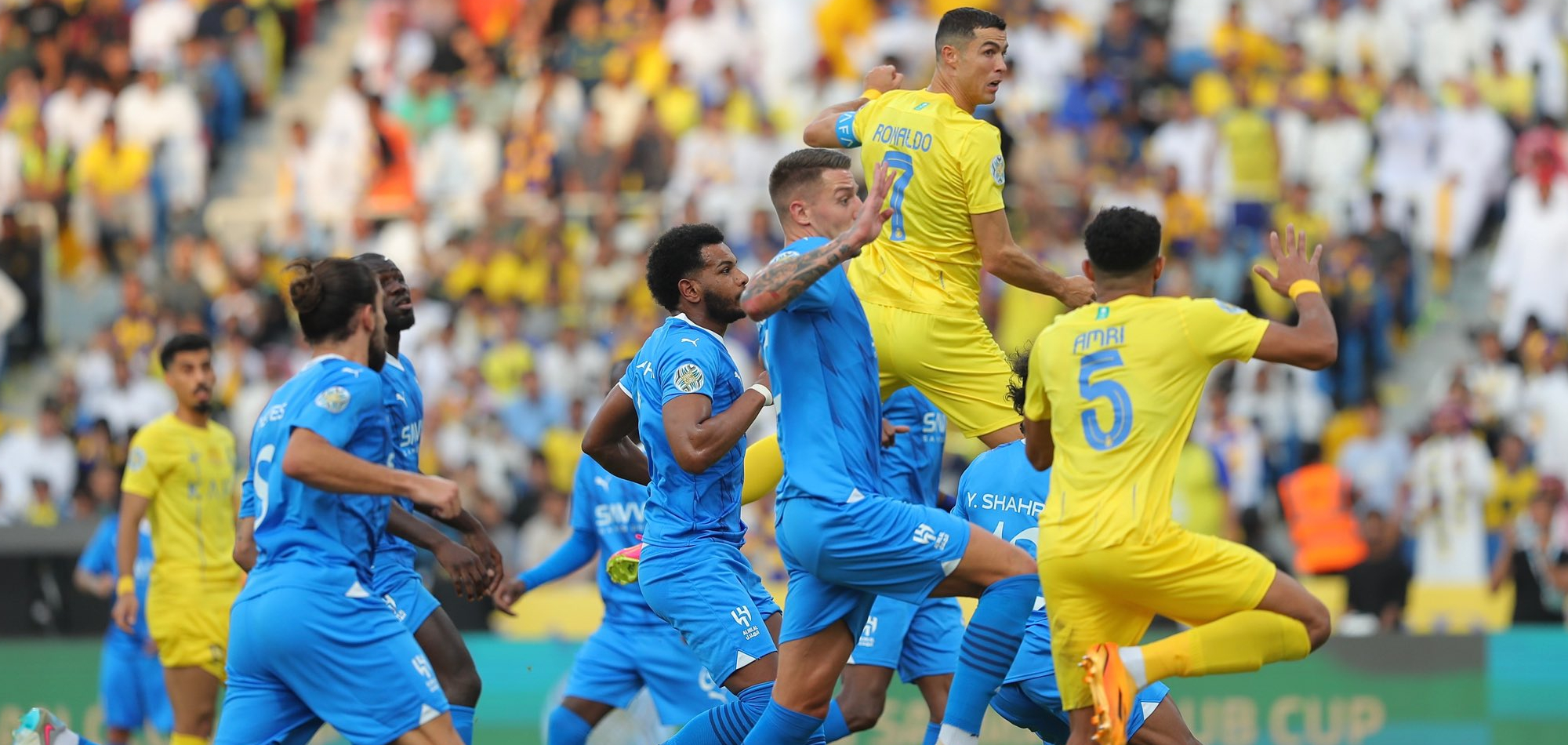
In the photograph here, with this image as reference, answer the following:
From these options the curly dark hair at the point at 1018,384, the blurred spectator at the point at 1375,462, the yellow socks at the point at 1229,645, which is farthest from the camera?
the blurred spectator at the point at 1375,462

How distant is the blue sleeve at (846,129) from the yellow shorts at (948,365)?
85 cm

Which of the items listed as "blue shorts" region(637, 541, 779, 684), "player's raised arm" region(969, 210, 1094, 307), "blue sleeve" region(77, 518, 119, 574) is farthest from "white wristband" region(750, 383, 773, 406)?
"blue sleeve" region(77, 518, 119, 574)

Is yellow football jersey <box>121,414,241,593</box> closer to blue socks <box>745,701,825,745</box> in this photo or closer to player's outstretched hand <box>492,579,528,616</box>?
player's outstretched hand <box>492,579,528,616</box>

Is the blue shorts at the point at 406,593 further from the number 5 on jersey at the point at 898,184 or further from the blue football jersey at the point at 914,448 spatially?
the number 5 on jersey at the point at 898,184

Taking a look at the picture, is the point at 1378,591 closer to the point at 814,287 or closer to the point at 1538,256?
the point at 1538,256

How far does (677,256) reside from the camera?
29.0ft

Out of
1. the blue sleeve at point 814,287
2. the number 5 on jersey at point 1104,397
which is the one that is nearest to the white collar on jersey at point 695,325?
the blue sleeve at point 814,287

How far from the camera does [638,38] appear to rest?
2397cm

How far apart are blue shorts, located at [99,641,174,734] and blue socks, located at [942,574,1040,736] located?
256 inches

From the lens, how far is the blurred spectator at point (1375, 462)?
1819 centimetres

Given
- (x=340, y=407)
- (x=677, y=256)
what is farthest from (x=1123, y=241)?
(x=340, y=407)

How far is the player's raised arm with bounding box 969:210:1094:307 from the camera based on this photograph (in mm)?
9195

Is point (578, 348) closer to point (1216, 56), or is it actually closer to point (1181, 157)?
point (1181, 157)

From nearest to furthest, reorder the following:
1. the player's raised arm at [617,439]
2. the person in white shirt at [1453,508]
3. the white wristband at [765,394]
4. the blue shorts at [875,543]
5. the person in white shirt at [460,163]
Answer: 1. the blue shorts at [875,543]
2. the white wristband at [765,394]
3. the player's raised arm at [617,439]
4. the person in white shirt at [1453,508]
5. the person in white shirt at [460,163]
